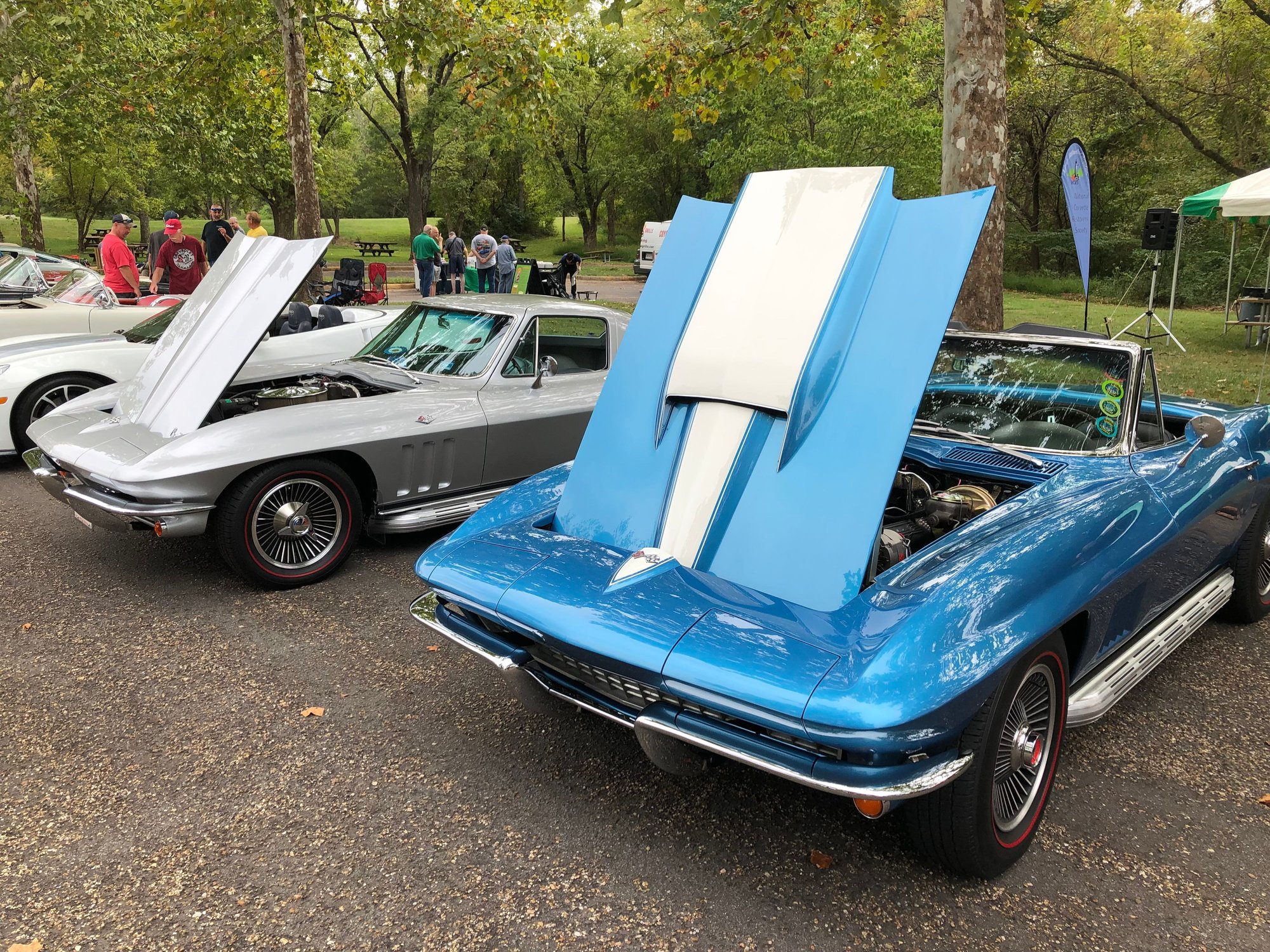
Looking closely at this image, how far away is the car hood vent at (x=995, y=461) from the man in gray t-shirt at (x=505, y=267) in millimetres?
13641

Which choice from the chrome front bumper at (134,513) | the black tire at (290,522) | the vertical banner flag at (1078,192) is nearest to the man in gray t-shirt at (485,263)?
the vertical banner flag at (1078,192)

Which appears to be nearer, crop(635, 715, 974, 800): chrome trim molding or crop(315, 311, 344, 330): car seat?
crop(635, 715, 974, 800): chrome trim molding

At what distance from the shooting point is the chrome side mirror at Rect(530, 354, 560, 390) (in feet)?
17.4

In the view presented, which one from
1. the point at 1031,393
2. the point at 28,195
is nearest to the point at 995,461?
the point at 1031,393

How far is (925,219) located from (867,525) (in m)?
1.09

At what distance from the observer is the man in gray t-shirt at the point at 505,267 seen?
16.1 m

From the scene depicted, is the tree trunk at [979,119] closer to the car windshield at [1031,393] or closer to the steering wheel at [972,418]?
the car windshield at [1031,393]

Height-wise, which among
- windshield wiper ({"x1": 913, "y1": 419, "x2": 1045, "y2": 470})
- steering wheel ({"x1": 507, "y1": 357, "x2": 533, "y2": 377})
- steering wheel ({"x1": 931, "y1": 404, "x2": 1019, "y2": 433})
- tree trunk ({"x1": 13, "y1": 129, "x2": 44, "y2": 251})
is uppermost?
tree trunk ({"x1": 13, "y1": 129, "x2": 44, "y2": 251})

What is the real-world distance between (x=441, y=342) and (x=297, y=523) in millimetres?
1566

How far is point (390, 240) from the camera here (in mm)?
55969

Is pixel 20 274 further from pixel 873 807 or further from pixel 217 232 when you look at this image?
pixel 873 807

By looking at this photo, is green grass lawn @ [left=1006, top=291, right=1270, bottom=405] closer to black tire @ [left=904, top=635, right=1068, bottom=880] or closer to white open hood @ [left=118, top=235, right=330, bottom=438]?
black tire @ [left=904, top=635, right=1068, bottom=880]

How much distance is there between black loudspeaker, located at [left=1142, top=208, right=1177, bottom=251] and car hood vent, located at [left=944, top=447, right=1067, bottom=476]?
10277 mm

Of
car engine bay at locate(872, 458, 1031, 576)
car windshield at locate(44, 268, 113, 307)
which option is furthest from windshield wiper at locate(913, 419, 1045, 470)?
car windshield at locate(44, 268, 113, 307)
